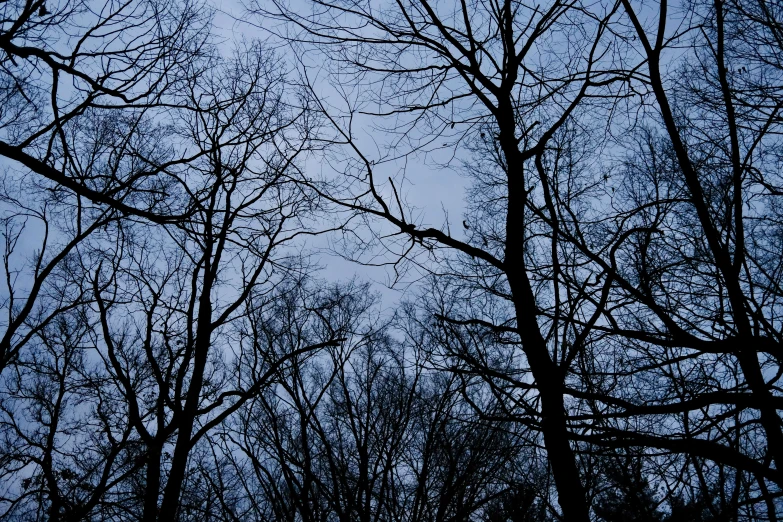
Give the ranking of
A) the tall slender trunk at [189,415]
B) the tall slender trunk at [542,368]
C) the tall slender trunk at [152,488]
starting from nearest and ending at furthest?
the tall slender trunk at [542,368] → the tall slender trunk at [189,415] → the tall slender trunk at [152,488]

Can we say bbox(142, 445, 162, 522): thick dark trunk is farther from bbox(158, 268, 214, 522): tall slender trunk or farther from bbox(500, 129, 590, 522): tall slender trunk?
bbox(500, 129, 590, 522): tall slender trunk

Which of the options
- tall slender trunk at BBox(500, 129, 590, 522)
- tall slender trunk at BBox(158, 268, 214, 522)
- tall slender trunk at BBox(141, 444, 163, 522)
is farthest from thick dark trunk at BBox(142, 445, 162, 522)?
tall slender trunk at BBox(500, 129, 590, 522)

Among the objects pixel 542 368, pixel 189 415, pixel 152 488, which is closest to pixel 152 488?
pixel 152 488

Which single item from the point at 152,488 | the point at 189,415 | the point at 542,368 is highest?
the point at 189,415

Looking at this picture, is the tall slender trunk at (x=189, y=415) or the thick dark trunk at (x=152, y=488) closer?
the tall slender trunk at (x=189, y=415)

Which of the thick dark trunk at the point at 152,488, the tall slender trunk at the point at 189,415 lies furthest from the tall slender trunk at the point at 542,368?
the thick dark trunk at the point at 152,488

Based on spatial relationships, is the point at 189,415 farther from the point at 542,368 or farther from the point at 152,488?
the point at 542,368

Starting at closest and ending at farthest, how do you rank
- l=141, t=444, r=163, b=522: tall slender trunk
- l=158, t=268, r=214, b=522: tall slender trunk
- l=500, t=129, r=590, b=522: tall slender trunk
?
l=500, t=129, r=590, b=522: tall slender trunk, l=158, t=268, r=214, b=522: tall slender trunk, l=141, t=444, r=163, b=522: tall slender trunk

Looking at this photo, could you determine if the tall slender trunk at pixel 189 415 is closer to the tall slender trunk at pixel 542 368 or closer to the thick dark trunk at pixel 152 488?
the thick dark trunk at pixel 152 488

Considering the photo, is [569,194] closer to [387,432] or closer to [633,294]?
[633,294]

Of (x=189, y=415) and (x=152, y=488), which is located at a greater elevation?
A: (x=189, y=415)

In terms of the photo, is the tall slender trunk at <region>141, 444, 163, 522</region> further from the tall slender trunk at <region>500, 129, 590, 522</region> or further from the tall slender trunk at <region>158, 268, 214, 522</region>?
the tall slender trunk at <region>500, 129, 590, 522</region>

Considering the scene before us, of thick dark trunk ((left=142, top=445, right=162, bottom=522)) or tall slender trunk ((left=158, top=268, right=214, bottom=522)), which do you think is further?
thick dark trunk ((left=142, top=445, right=162, bottom=522))

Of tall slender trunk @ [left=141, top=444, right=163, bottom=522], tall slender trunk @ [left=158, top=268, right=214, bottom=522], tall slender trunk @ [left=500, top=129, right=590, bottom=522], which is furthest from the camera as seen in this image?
tall slender trunk @ [left=141, top=444, right=163, bottom=522]
